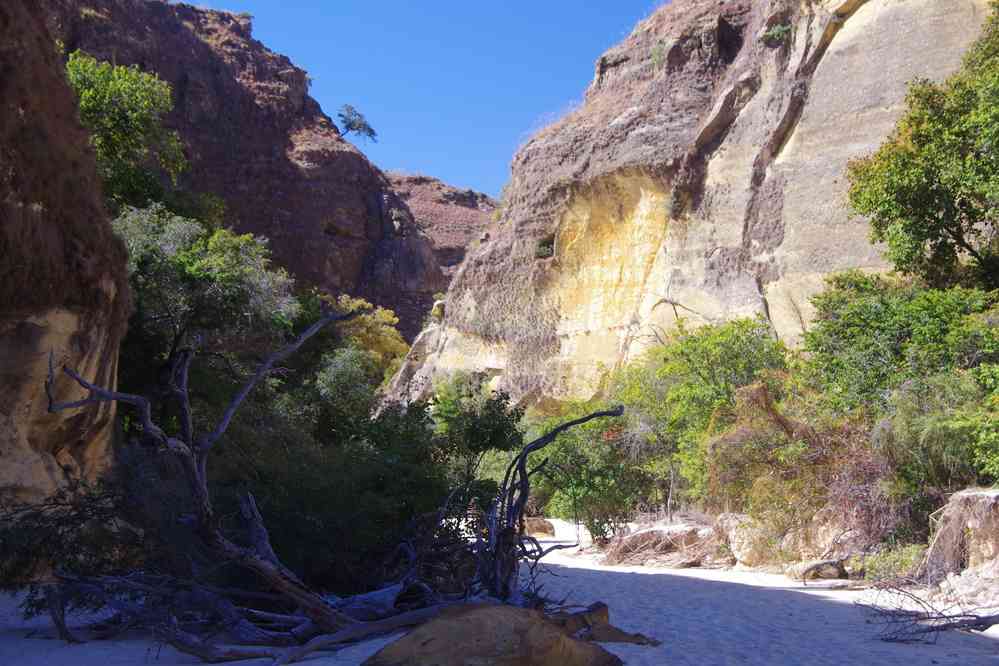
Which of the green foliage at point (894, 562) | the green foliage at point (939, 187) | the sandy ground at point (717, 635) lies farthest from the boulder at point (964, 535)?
the green foliage at point (939, 187)

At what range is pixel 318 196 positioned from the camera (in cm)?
4288

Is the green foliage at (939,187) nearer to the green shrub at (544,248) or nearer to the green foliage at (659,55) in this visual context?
the green foliage at (659,55)

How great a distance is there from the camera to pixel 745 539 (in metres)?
14.9

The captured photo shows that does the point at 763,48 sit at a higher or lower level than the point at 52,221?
higher

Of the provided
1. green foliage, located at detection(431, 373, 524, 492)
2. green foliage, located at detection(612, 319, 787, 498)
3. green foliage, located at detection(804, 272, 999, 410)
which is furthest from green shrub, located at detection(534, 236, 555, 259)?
green foliage, located at detection(431, 373, 524, 492)

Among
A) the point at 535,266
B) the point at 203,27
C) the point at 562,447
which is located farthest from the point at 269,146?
the point at 562,447

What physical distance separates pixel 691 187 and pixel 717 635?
19.4 m

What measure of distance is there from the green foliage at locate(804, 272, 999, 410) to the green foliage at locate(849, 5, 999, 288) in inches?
45.0

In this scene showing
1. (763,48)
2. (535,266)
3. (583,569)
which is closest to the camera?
(583,569)

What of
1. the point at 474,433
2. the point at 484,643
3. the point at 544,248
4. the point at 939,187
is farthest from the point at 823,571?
the point at 544,248

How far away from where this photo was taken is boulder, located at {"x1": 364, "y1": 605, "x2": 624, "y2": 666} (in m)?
5.04

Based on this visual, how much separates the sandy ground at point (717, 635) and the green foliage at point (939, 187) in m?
8.62

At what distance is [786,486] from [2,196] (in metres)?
11.8

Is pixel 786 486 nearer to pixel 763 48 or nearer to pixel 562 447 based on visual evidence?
pixel 562 447
